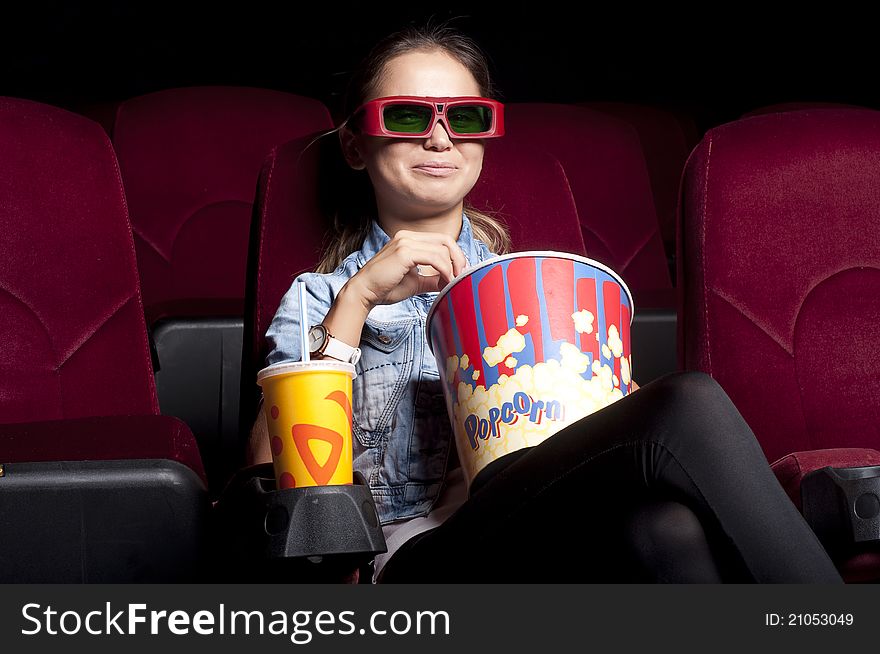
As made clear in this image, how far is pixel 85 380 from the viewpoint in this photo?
1.07 m

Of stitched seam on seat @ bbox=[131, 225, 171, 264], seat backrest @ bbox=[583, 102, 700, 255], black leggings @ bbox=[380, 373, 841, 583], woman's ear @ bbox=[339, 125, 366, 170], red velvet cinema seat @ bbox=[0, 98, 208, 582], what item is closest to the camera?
black leggings @ bbox=[380, 373, 841, 583]

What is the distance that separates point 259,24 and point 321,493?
8.63ft

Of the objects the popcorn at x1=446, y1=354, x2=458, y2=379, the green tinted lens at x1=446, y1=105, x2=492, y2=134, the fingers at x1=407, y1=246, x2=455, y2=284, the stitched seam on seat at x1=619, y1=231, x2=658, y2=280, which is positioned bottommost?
the stitched seam on seat at x1=619, y1=231, x2=658, y2=280

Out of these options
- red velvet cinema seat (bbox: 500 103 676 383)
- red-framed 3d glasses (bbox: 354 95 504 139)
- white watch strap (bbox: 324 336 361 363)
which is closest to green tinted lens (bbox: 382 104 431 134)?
red-framed 3d glasses (bbox: 354 95 504 139)

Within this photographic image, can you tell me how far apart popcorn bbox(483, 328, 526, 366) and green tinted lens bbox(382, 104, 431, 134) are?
33 cm

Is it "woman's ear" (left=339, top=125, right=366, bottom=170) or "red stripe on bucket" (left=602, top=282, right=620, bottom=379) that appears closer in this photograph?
"red stripe on bucket" (left=602, top=282, right=620, bottom=379)

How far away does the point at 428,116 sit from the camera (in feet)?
3.52

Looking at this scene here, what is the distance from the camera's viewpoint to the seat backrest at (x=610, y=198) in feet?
6.03

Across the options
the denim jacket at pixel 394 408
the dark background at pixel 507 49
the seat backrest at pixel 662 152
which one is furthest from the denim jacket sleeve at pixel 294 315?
the dark background at pixel 507 49

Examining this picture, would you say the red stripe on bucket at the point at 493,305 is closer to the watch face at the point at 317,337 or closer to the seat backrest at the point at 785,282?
the watch face at the point at 317,337

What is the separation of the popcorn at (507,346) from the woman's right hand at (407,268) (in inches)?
5.0

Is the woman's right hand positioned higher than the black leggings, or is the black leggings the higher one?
the woman's right hand

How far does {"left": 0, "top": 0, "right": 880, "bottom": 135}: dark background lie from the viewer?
9.85 feet

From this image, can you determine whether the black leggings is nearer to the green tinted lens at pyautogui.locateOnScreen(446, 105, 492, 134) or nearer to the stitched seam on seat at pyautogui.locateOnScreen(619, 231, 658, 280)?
the green tinted lens at pyautogui.locateOnScreen(446, 105, 492, 134)
